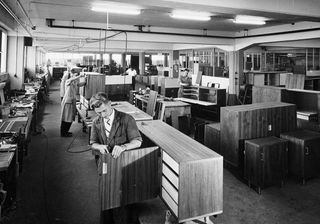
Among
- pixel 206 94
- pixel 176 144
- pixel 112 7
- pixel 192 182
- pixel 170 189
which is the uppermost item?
pixel 112 7

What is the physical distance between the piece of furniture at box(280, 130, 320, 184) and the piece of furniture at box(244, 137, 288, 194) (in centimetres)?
15

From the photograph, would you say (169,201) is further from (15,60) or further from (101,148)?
(15,60)

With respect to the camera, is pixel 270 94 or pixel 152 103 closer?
pixel 270 94

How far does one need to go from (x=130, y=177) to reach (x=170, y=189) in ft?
1.17

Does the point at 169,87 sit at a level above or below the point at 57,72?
below

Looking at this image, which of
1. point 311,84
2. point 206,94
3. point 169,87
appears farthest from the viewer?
point 206,94

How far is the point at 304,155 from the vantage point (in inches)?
149

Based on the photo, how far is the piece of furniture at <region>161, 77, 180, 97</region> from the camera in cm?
862

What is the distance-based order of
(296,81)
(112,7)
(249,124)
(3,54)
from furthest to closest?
(3,54), (296,81), (112,7), (249,124)

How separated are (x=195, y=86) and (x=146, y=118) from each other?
4830 millimetres

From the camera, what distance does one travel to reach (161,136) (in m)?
2.82

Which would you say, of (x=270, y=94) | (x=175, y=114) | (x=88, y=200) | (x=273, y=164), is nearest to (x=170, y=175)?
(x=88, y=200)

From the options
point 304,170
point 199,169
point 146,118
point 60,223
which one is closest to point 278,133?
point 304,170

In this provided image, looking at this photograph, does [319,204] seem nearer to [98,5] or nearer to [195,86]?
[98,5]
